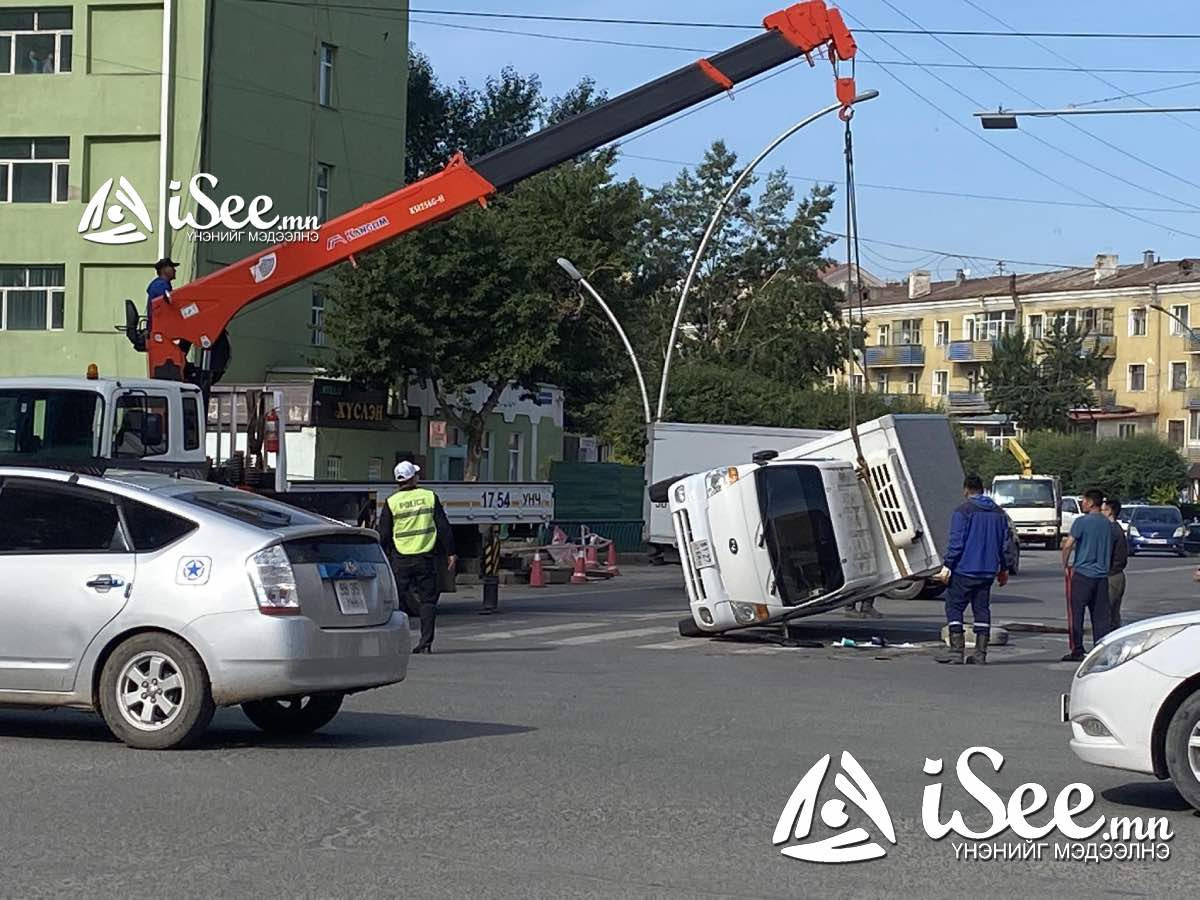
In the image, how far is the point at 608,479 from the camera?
146ft

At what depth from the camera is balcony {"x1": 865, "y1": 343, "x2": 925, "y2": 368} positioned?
345 feet

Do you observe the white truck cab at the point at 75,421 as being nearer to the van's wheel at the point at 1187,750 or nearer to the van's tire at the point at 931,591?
the van's wheel at the point at 1187,750

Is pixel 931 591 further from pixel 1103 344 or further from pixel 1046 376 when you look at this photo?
pixel 1103 344

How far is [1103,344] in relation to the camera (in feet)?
314

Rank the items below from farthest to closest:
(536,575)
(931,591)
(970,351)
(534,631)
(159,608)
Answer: (970,351)
(536,575)
(931,591)
(534,631)
(159,608)

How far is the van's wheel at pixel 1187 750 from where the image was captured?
8570 millimetres

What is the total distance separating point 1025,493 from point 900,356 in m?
Result: 48.9

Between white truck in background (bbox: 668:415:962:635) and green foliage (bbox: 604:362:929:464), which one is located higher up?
green foliage (bbox: 604:362:929:464)

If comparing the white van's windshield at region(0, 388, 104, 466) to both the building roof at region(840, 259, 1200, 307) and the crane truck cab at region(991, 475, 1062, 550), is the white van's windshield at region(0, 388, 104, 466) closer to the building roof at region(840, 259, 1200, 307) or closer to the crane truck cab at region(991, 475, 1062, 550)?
the crane truck cab at region(991, 475, 1062, 550)

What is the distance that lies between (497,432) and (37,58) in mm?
16111

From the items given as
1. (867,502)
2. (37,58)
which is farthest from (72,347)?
(867,502)

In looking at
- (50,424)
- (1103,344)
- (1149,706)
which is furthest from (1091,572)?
(1103,344)

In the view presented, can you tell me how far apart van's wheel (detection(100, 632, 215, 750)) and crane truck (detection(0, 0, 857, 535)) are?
6.82 metres

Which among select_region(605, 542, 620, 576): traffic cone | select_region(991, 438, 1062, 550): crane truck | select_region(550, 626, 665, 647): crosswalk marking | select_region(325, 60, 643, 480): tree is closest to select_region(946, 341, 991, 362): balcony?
select_region(991, 438, 1062, 550): crane truck
